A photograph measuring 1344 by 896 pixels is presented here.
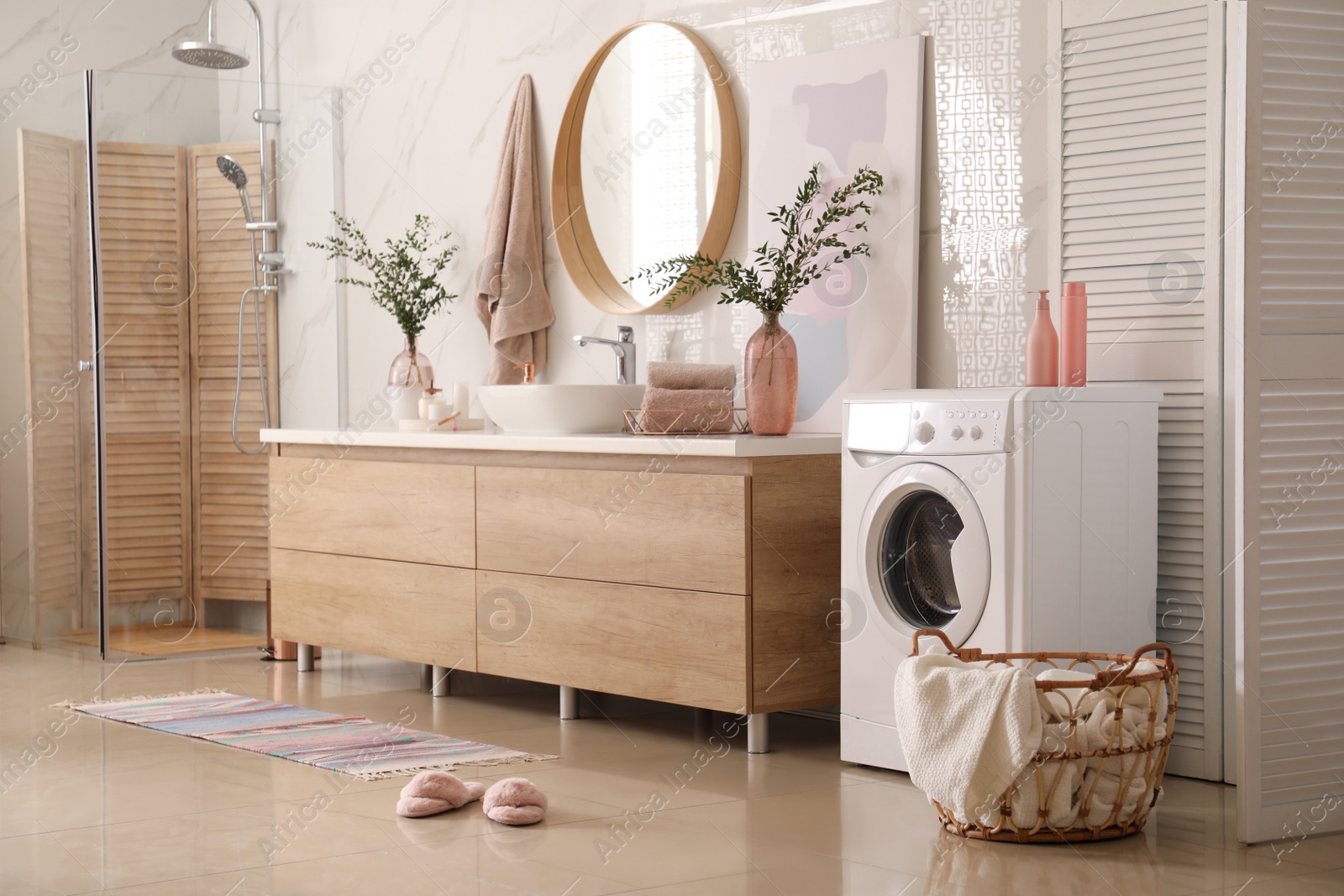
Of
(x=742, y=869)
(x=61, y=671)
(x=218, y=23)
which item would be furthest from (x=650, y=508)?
(x=218, y=23)

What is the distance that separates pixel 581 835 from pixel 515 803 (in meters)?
0.16

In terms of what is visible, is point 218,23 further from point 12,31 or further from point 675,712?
point 675,712

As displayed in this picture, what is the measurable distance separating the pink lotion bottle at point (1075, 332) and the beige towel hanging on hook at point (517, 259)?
72.0 inches

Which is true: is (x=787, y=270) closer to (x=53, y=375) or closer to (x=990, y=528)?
(x=990, y=528)

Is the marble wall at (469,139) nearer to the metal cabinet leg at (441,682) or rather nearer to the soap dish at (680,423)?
the soap dish at (680,423)

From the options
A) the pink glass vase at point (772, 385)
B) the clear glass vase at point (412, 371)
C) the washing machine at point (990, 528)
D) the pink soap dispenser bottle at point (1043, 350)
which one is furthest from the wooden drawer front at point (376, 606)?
the pink soap dispenser bottle at point (1043, 350)

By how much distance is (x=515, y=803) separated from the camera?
2.70 meters

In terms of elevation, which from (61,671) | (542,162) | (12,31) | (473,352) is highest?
(12,31)

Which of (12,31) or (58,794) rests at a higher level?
(12,31)

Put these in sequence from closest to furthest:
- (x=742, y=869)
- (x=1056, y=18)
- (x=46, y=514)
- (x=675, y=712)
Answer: (x=742, y=869) → (x=1056, y=18) → (x=675, y=712) → (x=46, y=514)

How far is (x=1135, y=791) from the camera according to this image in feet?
8.41

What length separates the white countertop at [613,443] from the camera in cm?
320

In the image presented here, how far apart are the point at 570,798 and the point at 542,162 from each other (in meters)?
2.27

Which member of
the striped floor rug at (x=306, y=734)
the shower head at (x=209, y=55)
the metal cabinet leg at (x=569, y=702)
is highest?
the shower head at (x=209, y=55)
